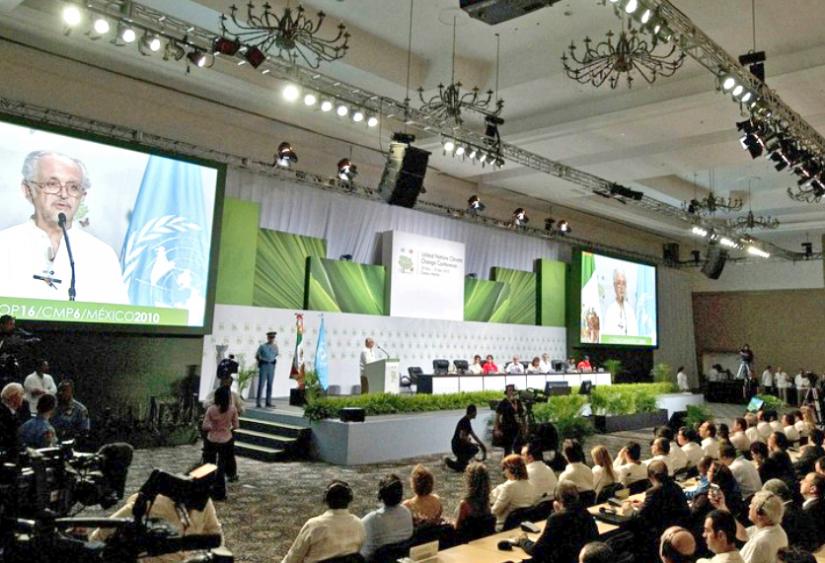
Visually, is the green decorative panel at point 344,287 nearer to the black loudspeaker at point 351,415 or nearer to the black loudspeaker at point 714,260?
the black loudspeaker at point 351,415

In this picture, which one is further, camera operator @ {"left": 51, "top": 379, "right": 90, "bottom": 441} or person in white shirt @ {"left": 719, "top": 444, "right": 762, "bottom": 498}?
camera operator @ {"left": 51, "top": 379, "right": 90, "bottom": 441}

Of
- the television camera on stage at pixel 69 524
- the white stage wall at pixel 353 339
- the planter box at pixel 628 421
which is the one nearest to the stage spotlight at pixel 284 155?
the white stage wall at pixel 353 339

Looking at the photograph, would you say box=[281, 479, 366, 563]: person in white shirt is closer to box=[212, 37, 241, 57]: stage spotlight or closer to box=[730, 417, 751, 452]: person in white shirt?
box=[212, 37, 241, 57]: stage spotlight

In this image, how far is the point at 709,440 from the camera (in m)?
6.77

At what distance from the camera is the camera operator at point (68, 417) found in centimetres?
599

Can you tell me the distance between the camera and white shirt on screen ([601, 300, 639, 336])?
1830 centimetres

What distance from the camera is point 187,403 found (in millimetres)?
9695

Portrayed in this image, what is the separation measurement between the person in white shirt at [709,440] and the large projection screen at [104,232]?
686 centimetres

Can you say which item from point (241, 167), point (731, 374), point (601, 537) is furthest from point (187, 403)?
point (731, 374)

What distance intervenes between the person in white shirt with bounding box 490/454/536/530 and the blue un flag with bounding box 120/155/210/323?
626 centimetres

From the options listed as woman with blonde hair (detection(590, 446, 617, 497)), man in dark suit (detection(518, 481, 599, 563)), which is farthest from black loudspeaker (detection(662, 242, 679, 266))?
man in dark suit (detection(518, 481, 599, 563))

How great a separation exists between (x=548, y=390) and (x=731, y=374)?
1228 centimetres

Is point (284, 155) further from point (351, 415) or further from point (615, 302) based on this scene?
point (615, 302)

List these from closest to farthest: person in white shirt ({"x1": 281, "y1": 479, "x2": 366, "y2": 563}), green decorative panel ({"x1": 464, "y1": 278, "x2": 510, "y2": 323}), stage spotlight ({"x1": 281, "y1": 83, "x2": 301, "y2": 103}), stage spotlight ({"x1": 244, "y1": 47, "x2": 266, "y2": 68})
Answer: person in white shirt ({"x1": 281, "y1": 479, "x2": 366, "y2": 563}), stage spotlight ({"x1": 244, "y1": 47, "x2": 266, "y2": 68}), stage spotlight ({"x1": 281, "y1": 83, "x2": 301, "y2": 103}), green decorative panel ({"x1": 464, "y1": 278, "x2": 510, "y2": 323})
